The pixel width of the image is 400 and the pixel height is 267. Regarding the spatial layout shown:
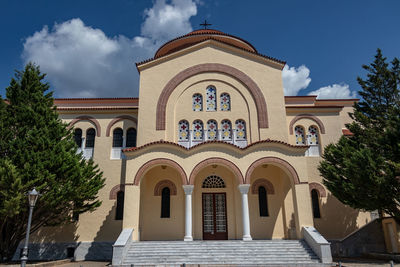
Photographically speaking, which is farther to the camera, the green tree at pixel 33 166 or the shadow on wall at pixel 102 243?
the shadow on wall at pixel 102 243

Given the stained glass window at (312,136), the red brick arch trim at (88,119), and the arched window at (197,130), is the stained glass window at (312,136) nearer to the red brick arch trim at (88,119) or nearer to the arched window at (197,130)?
the arched window at (197,130)

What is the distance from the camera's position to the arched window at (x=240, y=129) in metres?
18.5

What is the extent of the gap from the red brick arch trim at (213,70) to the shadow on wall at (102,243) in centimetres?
625

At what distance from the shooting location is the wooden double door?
17.4m

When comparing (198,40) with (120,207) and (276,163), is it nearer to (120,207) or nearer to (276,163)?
(276,163)

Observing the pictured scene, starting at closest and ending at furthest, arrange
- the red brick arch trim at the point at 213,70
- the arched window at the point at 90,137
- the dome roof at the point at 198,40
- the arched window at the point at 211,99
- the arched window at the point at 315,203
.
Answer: the arched window at the point at 315,203 → the red brick arch trim at the point at 213,70 → the arched window at the point at 211,99 → the arched window at the point at 90,137 → the dome roof at the point at 198,40

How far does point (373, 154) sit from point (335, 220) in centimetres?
575

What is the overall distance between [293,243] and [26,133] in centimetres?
1362

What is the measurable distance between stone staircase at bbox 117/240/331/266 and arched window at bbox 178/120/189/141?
20.9 feet

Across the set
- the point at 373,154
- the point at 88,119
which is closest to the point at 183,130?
the point at 88,119

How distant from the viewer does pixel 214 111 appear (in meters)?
19.0

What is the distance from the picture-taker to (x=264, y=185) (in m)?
18.1

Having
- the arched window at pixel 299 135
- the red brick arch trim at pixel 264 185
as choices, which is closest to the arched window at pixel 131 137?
the red brick arch trim at pixel 264 185

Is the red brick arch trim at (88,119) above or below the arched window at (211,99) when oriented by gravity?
below
